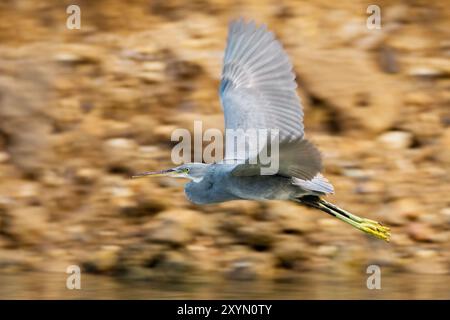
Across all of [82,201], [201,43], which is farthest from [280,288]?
[201,43]

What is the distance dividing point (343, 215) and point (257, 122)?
1.06 metres

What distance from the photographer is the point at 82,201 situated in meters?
11.1

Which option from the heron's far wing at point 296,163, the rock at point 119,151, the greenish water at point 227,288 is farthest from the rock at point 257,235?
the heron's far wing at point 296,163

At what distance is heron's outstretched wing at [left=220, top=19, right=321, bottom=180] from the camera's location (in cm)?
877

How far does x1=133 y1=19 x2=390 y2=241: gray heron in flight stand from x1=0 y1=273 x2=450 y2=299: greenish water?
0.62m

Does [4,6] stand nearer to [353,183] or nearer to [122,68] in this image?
[122,68]

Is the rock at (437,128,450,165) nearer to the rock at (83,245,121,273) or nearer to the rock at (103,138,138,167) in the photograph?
the rock at (103,138,138,167)

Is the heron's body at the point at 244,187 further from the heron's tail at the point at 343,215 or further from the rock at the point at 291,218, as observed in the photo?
the rock at the point at 291,218

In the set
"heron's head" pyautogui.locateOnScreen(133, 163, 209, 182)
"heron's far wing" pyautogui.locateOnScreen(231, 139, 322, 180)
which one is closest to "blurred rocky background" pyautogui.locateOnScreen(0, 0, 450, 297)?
"heron's head" pyautogui.locateOnScreen(133, 163, 209, 182)

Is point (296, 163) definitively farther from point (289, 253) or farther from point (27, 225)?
point (27, 225)

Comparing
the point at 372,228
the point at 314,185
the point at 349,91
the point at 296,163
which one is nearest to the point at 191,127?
the point at 349,91

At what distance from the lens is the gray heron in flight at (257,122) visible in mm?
8203

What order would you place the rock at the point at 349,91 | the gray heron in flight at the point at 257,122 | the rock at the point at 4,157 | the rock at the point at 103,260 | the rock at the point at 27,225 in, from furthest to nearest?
the rock at the point at 349,91 < the rock at the point at 4,157 < the rock at the point at 27,225 < the rock at the point at 103,260 < the gray heron in flight at the point at 257,122

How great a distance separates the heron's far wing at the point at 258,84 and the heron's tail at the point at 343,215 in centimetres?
54
